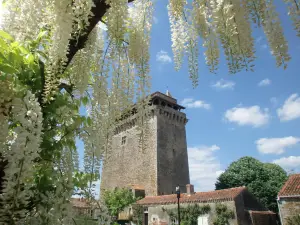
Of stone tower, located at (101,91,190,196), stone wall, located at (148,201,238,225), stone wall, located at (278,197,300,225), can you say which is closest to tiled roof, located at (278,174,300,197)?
stone wall, located at (278,197,300,225)

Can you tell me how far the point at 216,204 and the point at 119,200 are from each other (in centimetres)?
1185

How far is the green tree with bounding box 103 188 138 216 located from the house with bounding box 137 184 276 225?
11.6 ft

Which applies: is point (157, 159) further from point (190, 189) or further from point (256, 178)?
point (256, 178)

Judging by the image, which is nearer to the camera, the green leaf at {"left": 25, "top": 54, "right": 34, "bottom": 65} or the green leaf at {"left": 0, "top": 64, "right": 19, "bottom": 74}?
the green leaf at {"left": 0, "top": 64, "right": 19, "bottom": 74}

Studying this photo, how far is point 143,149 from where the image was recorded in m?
2.78

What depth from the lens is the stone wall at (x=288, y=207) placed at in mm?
17172

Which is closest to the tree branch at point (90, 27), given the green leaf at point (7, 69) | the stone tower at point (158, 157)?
the green leaf at point (7, 69)

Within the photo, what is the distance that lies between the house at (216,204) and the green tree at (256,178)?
10309 mm

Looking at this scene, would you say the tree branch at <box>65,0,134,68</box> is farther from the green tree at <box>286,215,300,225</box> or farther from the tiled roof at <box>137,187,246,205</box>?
the tiled roof at <box>137,187,246,205</box>

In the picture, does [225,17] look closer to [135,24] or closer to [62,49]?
[62,49]

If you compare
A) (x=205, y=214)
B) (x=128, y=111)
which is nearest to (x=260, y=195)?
(x=205, y=214)

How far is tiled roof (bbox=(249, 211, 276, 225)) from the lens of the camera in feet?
66.2

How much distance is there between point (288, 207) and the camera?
57.5 ft

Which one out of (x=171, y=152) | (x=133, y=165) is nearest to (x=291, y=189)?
(x=171, y=152)
